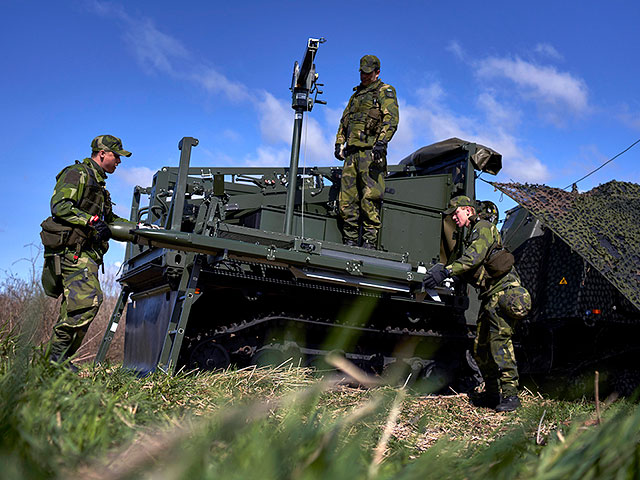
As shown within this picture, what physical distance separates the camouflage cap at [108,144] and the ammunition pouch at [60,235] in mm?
797

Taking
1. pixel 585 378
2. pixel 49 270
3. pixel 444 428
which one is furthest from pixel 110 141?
pixel 585 378

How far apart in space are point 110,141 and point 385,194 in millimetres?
2923

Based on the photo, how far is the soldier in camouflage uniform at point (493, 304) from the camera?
574 centimetres

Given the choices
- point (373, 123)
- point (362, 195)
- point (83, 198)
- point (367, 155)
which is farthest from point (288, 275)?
point (83, 198)

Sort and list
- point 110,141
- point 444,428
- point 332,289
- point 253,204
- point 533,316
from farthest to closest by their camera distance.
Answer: point 533,316 → point 253,204 → point 332,289 → point 110,141 → point 444,428

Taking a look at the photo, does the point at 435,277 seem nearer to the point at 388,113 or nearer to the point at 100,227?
the point at 388,113

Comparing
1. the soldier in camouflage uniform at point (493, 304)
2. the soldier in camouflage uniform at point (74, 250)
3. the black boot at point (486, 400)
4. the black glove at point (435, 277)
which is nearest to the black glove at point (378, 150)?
the soldier in camouflage uniform at point (493, 304)

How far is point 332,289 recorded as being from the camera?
19.7 feet

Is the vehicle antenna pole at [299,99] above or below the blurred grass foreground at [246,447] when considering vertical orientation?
above

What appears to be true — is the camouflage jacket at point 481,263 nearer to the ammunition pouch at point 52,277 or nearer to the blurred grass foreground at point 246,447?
the ammunition pouch at point 52,277

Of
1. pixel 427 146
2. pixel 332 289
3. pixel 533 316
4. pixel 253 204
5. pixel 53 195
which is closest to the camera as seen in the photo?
pixel 53 195

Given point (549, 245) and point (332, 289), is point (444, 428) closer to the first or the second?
point (332, 289)

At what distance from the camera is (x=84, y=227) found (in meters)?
4.93

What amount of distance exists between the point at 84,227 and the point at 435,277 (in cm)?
314
